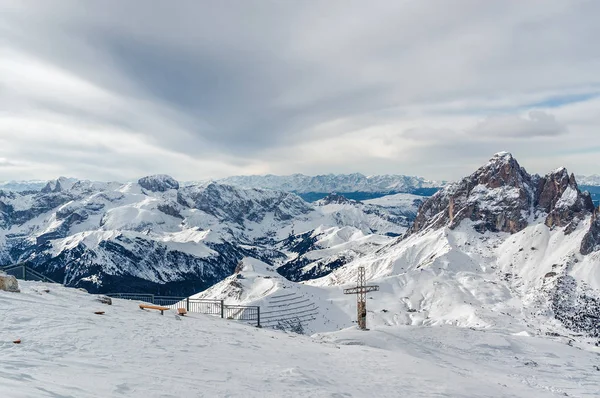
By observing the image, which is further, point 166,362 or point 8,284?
point 8,284

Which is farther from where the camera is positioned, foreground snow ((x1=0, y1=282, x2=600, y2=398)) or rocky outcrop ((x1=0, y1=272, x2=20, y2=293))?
rocky outcrop ((x1=0, y1=272, x2=20, y2=293))

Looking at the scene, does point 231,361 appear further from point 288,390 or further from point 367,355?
point 367,355

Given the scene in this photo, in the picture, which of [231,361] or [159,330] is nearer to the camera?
[231,361]

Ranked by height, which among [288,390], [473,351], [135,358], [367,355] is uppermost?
[135,358]

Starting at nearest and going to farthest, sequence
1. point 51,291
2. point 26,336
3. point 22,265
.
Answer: point 26,336
point 51,291
point 22,265

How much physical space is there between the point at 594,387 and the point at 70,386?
52.0 m

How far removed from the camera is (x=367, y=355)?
28.9m

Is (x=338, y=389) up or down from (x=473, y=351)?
up

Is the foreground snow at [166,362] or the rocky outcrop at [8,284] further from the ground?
the rocky outcrop at [8,284]

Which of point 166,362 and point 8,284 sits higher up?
point 8,284

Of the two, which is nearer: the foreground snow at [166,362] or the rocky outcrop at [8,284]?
the foreground snow at [166,362]

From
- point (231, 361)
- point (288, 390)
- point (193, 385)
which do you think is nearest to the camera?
point (193, 385)

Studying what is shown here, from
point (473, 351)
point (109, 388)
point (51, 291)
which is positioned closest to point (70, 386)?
point (109, 388)

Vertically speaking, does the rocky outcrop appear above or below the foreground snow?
above
